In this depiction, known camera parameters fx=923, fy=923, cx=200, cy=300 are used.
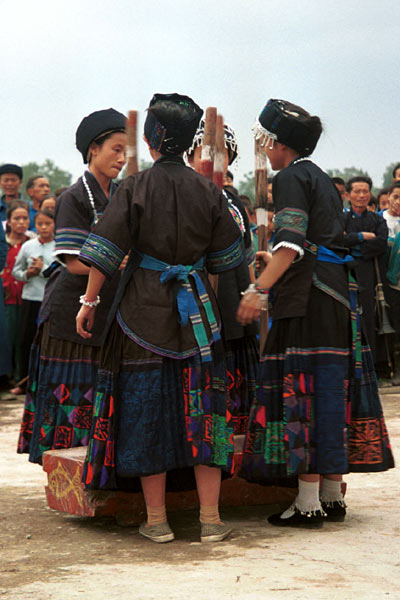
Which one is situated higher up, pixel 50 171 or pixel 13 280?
pixel 50 171

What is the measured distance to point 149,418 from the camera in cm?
372

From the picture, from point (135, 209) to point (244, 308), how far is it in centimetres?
65

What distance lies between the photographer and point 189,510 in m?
4.47

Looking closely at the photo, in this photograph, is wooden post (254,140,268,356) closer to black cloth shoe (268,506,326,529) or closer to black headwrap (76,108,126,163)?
black headwrap (76,108,126,163)

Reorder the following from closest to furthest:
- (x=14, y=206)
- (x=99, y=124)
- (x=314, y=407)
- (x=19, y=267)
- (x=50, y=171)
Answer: (x=314, y=407) → (x=99, y=124) → (x=19, y=267) → (x=14, y=206) → (x=50, y=171)

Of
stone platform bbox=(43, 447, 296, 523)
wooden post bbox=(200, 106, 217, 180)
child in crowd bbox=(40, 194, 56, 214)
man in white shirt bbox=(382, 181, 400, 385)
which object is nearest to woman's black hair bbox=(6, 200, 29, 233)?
child in crowd bbox=(40, 194, 56, 214)

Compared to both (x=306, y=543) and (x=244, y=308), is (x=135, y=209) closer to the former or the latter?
(x=244, y=308)

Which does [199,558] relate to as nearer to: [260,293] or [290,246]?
[260,293]

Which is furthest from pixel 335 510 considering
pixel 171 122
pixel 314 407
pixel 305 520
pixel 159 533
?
pixel 171 122

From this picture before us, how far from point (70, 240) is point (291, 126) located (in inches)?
45.5

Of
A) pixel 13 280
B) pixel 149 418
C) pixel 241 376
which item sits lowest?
pixel 149 418

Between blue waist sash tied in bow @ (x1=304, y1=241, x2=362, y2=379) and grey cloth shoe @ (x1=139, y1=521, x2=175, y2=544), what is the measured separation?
107 cm

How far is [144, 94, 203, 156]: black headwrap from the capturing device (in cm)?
385

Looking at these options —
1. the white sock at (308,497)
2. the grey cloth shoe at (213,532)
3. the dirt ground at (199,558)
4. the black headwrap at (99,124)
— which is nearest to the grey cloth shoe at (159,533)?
the dirt ground at (199,558)
